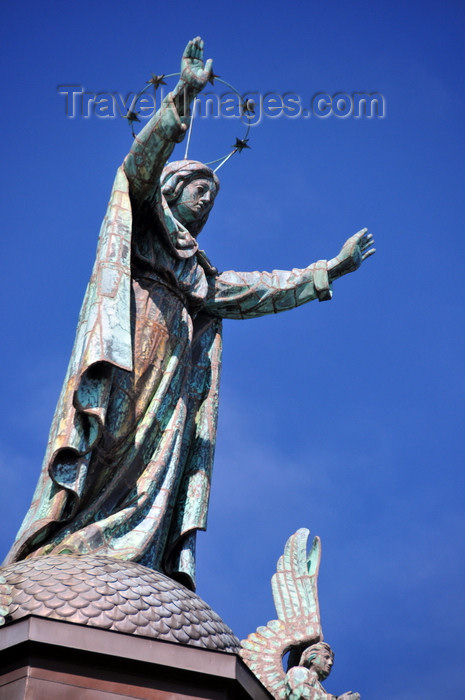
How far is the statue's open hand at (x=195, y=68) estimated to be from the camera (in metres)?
10.6

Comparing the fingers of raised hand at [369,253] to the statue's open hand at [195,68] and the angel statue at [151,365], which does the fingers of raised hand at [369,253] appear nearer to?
the angel statue at [151,365]

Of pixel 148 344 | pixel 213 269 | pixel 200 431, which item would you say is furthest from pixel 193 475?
pixel 213 269

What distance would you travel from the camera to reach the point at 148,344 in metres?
11.1

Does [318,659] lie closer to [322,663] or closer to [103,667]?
[322,663]

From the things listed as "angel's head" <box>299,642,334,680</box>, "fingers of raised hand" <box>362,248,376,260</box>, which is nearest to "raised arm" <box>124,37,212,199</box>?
"fingers of raised hand" <box>362,248,376,260</box>

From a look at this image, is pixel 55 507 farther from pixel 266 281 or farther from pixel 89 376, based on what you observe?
pixel 266 281

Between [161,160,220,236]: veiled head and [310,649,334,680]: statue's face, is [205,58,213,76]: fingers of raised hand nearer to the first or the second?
[161,160,220,236]: veiled head

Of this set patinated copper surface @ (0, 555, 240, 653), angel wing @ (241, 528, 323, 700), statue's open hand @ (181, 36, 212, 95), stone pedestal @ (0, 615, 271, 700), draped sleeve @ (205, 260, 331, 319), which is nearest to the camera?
stone pedestal @ (0, 615, 271, 700)

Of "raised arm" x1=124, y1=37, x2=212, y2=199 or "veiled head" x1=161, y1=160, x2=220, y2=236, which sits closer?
"raised arm" x1=124, y1=37, x2=212, y2=199

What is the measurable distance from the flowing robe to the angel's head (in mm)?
1491

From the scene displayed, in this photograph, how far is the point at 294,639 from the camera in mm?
9688

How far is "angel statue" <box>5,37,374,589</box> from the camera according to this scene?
10047 millimetres

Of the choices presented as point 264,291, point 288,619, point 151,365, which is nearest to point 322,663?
point 288,619

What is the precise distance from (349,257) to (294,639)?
4230 mm
